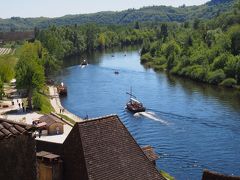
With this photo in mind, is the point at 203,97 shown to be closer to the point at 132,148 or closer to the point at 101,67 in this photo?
the point at 101,67

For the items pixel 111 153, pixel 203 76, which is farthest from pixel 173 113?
pixel 111 153

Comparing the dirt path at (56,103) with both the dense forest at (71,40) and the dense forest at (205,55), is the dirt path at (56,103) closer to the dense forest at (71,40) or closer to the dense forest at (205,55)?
the dense forest at (205,55)

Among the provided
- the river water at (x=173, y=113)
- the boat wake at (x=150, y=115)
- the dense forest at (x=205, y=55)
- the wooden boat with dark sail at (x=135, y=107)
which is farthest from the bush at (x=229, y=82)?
the boat wake at (x=150, y=115)

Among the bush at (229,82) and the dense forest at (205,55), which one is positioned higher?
the dense forest at (205,55)

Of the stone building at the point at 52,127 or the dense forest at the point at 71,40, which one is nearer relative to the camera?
the stone building at the point at 52,127

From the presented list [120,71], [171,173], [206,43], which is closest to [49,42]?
[120,71]

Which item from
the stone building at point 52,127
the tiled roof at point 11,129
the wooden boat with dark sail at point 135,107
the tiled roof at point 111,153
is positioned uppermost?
the tiled roof at point 11,129

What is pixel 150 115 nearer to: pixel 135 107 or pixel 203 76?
pixel 135 107
